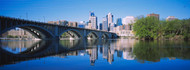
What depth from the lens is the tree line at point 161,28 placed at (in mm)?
64188

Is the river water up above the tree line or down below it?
below

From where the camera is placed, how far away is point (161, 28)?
6700 centimetres

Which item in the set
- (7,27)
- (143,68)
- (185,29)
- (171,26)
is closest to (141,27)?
(171,26)

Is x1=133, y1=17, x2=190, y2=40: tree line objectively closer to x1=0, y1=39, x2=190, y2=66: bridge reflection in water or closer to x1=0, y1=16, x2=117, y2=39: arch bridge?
x1=0, y1=16, x2=117, y2=39: arch bridge

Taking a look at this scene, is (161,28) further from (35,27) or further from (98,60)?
(98,60)

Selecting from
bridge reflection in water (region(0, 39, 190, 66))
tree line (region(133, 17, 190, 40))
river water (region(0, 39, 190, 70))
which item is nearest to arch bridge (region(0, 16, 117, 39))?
bridge reflection in water (region(0, 39, 190, 66))

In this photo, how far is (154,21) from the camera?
66.3 m

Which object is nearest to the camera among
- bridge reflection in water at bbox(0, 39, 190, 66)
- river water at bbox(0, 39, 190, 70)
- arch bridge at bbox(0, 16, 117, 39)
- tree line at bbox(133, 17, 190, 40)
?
river water at bbox(0, 39, 190, 70)

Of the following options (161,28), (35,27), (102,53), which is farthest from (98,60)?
(161,28)

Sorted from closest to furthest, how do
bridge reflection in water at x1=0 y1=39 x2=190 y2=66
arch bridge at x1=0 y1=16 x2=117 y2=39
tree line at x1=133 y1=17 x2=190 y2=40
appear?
bridge reflection in water at x1=0 y1=39 x2=190 y2=66 < arch bridge at x1=0 y1=16 x2=117 y2=39 < tree line at x1=133 y1=17 x2=190 y2=40

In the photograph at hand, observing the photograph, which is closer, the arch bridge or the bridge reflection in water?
the bridge reflection in water

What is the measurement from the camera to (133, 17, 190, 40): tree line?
211ft

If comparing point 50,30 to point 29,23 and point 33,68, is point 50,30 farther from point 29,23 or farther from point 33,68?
point 33,68

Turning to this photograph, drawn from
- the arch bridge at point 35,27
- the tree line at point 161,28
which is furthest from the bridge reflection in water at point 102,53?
the tree line at point 161,28
